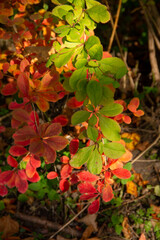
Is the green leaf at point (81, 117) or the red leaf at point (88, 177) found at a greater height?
the green leaf at point (81, 117)

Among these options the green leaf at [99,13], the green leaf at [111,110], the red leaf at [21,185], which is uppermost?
the green leaf at [99,13]

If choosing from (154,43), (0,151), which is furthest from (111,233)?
(154,43)

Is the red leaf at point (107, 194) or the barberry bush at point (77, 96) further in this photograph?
the red leaf at point (107, 194)

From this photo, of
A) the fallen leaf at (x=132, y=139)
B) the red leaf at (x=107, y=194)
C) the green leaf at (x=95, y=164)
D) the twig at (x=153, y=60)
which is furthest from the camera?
the twig at (x=153, y=60)

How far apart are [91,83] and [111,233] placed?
1.27 meters

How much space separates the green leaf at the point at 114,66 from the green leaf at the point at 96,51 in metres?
0.05

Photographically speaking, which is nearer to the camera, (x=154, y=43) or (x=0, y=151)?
(x=0, y=151)

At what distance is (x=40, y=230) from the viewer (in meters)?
1.62

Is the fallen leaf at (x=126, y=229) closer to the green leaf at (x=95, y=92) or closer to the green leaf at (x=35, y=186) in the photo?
the green leaf at (x=35, y=186)

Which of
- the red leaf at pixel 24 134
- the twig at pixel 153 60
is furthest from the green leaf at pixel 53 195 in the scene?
the twig at pixel 153 60

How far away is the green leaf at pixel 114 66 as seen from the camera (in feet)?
2.52

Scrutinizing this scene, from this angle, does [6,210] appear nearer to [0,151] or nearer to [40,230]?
[40,230]

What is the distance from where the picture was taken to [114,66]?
774 mm

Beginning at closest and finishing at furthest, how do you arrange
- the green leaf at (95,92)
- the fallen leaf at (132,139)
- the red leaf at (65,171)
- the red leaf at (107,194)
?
the green leaf at (95,92) → the red leaf at (107,194) → the red leaf at (65,171) → the fallen leaf at (132,139)
